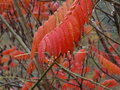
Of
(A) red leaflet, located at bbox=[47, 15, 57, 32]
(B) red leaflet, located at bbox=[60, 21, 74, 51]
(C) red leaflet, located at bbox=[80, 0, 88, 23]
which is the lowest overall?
(B) red leaflet, located at bbox=[60, 21, 74, 51]

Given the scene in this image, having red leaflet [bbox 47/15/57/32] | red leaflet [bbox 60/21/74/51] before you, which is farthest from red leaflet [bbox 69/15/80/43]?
red leaflet [bbox 47/15/57/32]

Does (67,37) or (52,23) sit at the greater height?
(52,23)

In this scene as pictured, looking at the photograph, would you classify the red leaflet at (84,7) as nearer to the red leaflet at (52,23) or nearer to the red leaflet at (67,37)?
the red leaflet at (67,37)

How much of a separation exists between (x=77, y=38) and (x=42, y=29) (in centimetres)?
51

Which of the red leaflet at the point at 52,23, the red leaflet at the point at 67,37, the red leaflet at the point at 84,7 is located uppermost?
the red leaflet at the point at 84,7

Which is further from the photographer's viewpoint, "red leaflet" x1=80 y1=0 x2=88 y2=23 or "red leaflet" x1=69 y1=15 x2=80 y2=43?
"red leaflet" x1=80 y1=0 x2=88 y2=23

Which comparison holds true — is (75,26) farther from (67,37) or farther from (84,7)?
(84,7)

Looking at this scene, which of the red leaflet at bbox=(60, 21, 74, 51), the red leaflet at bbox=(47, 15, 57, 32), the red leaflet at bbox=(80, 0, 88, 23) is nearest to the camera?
the red leaflet at bbox=(60, 21, 74, 51)

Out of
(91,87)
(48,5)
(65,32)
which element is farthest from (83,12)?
(48,5)

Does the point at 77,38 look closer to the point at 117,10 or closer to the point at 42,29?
the point at 42,29

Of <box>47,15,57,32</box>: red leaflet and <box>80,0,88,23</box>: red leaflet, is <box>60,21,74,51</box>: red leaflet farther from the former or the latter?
<box>47,15,57,32</box>: red leaflet

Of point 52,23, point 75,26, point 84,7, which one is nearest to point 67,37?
point 75,26

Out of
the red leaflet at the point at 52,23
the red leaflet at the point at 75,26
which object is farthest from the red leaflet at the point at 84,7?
the red leaflet at the point at 52,23

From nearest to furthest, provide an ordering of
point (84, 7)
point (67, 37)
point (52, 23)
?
1. point (67, 37)
2. point (84, 7)
3. point (52, 23)
